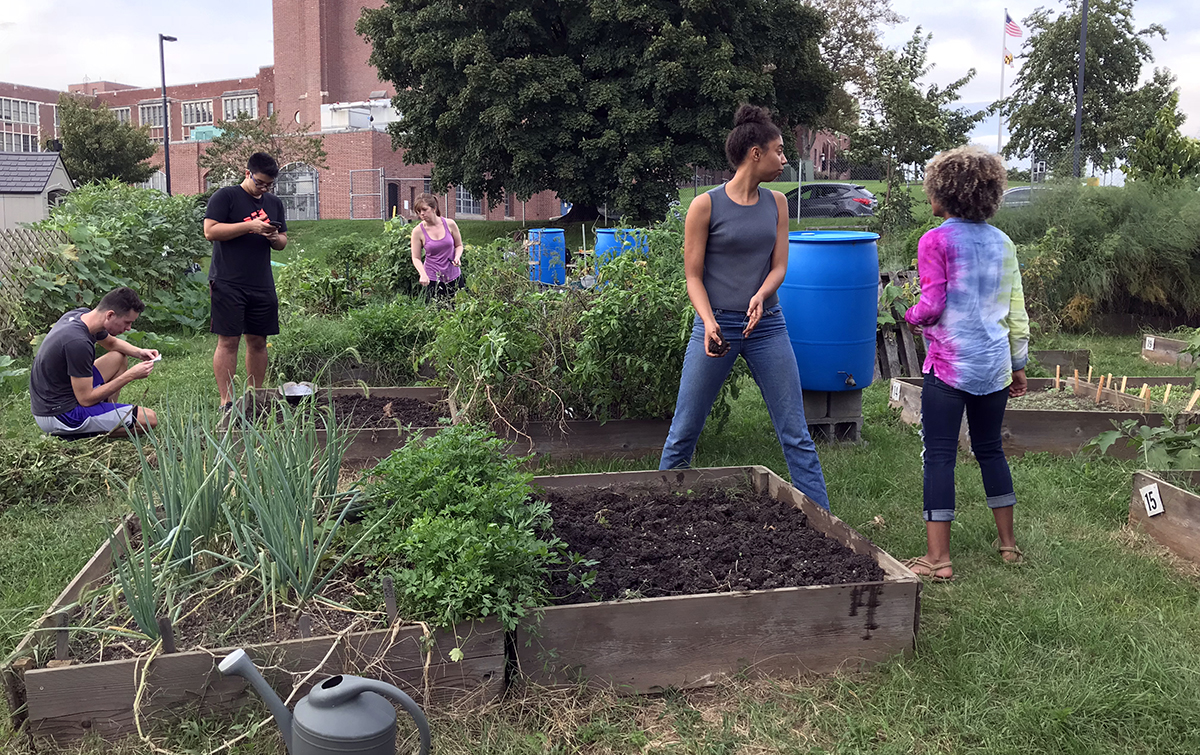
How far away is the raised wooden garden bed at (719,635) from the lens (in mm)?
2598

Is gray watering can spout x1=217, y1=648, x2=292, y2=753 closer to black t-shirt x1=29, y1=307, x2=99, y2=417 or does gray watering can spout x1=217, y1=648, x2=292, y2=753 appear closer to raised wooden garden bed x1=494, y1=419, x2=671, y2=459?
raised wooden garden bed x1=494, y1=419, x2=671, y2=459

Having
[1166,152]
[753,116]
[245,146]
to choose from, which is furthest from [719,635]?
[245,146]

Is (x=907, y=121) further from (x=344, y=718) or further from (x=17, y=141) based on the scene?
(x=17, y=141)

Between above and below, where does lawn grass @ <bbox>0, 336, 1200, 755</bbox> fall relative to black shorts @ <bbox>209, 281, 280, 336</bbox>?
below

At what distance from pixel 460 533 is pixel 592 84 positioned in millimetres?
20132

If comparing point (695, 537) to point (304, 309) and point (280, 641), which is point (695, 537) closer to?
point (280, 641)

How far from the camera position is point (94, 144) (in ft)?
132

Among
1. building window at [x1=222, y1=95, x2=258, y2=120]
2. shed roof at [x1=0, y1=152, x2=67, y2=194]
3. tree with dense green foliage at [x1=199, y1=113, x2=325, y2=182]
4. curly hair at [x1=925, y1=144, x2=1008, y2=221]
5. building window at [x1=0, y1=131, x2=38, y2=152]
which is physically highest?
building window at [x1=222, y1=95, x2=258, y2=120]

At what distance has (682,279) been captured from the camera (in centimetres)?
496

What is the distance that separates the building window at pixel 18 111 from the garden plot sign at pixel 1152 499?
100649mm

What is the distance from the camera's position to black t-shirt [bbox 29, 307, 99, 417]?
4.82 m

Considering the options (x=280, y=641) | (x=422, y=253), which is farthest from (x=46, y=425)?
(x=422, y=253)

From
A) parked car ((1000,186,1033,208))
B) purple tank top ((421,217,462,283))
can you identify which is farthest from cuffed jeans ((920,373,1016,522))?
parked car ((1000,186,1033,208))

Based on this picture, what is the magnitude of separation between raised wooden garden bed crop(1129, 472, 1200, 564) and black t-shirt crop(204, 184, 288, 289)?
→ 5054mm
